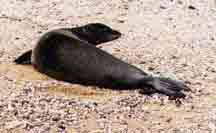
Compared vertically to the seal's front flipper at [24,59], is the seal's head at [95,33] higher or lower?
higher

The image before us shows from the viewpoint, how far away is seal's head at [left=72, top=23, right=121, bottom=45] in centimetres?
761

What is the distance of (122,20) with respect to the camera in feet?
30.5

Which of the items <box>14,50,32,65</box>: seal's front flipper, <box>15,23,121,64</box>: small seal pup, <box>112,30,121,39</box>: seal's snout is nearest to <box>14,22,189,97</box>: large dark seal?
<box>14,50,32,65</box>: seal's front flipper

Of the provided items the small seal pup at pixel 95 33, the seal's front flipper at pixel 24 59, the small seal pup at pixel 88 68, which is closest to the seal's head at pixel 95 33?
the small seal pup at pixel 95 33

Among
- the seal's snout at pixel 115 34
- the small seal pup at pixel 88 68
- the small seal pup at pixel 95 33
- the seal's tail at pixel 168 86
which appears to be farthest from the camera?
the seal's snout at pixel 115 34

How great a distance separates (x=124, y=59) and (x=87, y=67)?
3.32 ft

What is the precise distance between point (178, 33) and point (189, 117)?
3331 mm

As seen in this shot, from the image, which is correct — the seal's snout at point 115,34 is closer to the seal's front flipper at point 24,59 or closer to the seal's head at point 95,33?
the seal's head at point 95,33

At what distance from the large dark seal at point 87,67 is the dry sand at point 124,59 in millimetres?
111

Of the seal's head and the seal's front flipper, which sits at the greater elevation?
the seal's head

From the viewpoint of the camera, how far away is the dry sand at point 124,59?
5.38 meters

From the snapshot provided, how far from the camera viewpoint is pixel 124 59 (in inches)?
289

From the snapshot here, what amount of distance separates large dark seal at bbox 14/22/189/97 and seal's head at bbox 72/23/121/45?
0.99 meters

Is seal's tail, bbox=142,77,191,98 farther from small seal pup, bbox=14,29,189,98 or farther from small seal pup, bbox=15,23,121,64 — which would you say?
small seal pup, bbox=15,23,121,64
